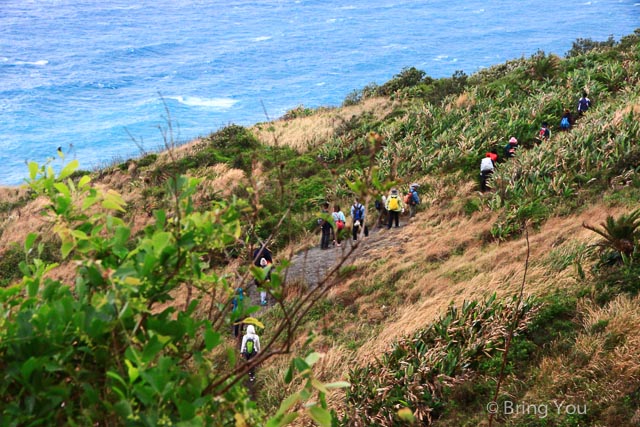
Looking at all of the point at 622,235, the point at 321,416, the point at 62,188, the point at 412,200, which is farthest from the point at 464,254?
the point at 62,188

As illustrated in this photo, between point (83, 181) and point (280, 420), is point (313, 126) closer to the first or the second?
point (83, 181)

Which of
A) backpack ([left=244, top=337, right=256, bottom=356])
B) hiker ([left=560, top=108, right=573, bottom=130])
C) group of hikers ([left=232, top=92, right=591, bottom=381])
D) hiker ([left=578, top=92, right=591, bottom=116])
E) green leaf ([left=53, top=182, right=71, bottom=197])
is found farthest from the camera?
hiker ([left=578, top=92, right=591, bottom=116])

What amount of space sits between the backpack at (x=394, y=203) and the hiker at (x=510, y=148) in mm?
4801

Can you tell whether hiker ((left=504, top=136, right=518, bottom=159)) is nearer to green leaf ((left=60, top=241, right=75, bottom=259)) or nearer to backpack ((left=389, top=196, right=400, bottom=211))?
backpack ((left=389, top=196, right=400, bottom=211))

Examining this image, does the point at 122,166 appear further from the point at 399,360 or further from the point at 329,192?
the point at 399,360

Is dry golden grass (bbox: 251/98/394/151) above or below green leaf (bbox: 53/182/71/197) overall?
below

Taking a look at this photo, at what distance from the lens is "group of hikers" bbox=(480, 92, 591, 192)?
15.9m

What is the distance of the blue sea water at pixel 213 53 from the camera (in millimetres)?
50844

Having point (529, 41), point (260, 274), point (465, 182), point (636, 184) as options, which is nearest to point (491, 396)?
point (260, 274)

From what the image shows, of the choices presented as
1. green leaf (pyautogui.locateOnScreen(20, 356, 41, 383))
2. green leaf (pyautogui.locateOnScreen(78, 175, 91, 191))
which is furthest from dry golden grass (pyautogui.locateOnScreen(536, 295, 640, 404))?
green leaf (pyautogui.locateOnScreen(20, 356, 41, 383))

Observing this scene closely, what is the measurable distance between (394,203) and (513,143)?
533cm

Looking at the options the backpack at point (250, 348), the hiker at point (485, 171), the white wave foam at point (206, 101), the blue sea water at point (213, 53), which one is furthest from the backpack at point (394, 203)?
the white wave foam at point (206, 101)

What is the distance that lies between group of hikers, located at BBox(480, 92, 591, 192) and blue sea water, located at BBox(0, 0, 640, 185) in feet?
94.5

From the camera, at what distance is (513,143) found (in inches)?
684
